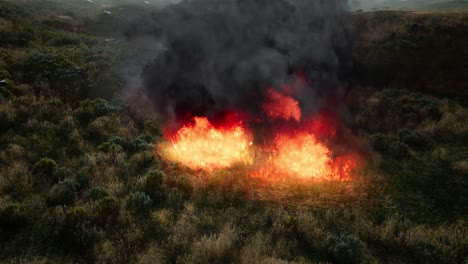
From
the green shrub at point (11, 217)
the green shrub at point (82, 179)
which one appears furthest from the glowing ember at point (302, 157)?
the green shrub at point (11, 217)

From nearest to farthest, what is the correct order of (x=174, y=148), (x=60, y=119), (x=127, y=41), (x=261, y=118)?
(x=174, y=148) → (x=60, y=119) → (x=261, y=118) → (x=127, y=41)

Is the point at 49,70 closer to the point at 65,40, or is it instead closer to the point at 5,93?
the point at 5,93

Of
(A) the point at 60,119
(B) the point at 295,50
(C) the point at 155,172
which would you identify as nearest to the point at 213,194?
(C) the point at 155,172

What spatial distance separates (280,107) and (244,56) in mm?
3978

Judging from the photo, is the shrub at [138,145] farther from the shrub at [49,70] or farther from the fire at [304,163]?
the shrub at [49,70]

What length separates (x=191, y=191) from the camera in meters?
12.3

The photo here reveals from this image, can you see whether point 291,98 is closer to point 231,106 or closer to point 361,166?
point 231,106

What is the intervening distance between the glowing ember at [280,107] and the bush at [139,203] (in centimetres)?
908

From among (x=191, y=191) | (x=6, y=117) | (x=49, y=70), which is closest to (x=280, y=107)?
(x=191, y=191)

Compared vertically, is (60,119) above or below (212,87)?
below

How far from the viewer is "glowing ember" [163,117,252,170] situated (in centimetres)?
1425

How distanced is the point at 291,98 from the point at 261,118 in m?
2.00

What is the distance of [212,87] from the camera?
1891cm

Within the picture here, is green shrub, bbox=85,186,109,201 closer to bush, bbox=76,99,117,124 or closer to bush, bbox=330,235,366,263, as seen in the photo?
bush, bbox=76,99,117,124
